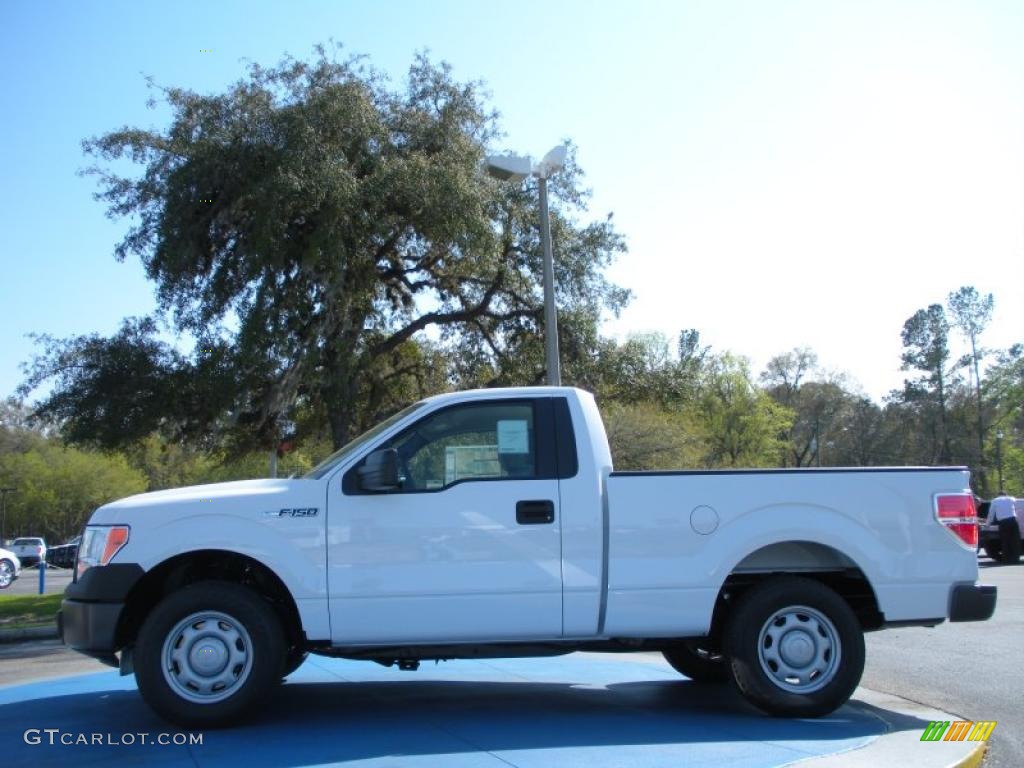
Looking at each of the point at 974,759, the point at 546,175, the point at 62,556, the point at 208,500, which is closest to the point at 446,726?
the point at 208,500

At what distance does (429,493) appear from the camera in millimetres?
6039

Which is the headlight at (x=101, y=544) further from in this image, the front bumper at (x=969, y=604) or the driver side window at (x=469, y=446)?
the front bumper at (x=969, y=604)

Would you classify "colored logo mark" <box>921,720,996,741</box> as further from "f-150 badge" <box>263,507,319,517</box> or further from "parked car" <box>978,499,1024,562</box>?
"parked car" <box>978,499,1024,562</box>

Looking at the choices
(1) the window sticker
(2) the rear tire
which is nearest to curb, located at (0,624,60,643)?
(2) the rear tire

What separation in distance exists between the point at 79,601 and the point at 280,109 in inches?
451

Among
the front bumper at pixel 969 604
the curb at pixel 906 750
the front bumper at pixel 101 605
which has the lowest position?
the curb at pixel 906 750

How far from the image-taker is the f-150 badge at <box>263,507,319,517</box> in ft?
19.5

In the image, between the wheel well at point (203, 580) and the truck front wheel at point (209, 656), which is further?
the wheel well at point (203, 580)

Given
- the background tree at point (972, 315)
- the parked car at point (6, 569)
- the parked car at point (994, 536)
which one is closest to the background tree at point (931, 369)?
the background tree at point (972, 315)

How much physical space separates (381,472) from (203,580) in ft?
4.52

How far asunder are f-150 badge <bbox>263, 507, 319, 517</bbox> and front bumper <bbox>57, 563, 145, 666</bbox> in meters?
0.83

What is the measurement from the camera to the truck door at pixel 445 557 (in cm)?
589

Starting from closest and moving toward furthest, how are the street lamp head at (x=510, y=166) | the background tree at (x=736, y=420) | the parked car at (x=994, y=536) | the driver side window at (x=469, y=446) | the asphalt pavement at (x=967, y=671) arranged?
the driver side window at (x=469, y=446) → the asphalt pavement at (x=967, y=671) → the street lamp head at (x=510, y=166) → the parked car at (x=994, y=536) → the background tree at (x=736, y=420)

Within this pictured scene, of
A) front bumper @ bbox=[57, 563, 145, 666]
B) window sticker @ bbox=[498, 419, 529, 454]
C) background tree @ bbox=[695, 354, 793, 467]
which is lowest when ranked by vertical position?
front bumper @ bbox=[57, 563, 145, 666]
